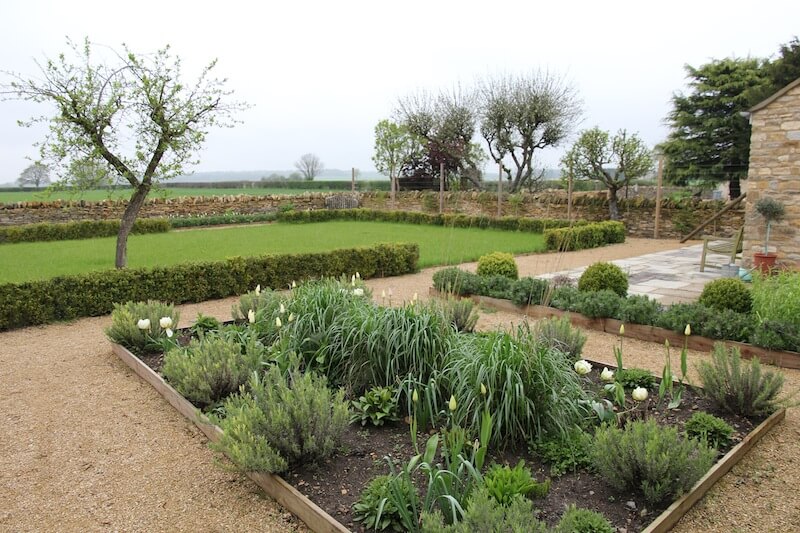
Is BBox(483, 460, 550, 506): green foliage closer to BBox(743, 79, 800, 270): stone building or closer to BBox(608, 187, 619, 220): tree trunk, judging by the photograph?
BBox(743, 79, 800, 270): stone building

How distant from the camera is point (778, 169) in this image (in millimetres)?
7746

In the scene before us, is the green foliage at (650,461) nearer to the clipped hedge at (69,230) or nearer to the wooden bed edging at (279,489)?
the wooden bed edging at (279,489)

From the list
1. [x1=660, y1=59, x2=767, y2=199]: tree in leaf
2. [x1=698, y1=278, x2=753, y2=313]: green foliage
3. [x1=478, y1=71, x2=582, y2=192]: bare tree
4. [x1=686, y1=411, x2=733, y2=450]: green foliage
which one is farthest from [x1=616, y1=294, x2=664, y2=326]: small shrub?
[x1=478, y1=71, x2=582, y2=192]: bare tree

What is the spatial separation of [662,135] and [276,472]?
60.6ft

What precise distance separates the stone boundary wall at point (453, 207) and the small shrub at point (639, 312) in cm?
891

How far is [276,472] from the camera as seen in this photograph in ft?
8.54

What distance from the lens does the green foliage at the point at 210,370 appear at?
3.44m

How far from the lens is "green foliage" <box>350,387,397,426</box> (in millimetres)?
3177

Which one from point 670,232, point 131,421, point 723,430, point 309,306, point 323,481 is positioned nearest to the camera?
point 323,481

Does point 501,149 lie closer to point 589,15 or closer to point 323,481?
point 589,15

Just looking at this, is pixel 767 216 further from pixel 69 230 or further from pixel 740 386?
pixel 69 230

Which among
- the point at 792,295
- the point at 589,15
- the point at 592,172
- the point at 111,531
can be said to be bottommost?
the point at 111,531

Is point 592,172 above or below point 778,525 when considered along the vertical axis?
above

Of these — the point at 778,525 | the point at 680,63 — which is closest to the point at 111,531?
the point at 778,525
